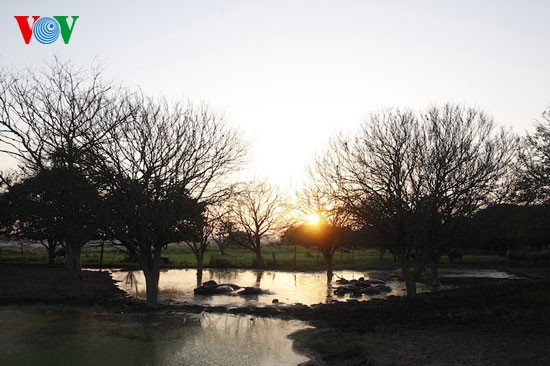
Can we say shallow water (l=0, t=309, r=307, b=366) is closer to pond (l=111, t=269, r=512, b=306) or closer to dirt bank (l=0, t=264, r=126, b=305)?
dirt bank (l=0, t=264, r=126, b=305)

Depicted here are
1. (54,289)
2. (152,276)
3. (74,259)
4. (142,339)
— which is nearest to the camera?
(142,339)

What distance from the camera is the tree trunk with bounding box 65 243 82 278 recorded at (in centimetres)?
3231

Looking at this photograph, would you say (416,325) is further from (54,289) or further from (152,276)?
(54,289)

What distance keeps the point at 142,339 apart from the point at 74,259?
2162cm

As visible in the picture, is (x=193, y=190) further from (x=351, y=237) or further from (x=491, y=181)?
(x=351, y=237)

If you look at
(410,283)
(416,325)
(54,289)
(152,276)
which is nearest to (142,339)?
(152,276)

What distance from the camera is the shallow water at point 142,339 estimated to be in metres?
12.3

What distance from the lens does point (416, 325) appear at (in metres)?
16.0

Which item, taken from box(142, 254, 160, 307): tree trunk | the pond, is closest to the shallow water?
box(142, 254, 160, 307): tree trunk

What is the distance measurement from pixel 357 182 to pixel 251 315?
8516mm

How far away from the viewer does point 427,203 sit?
21.8m

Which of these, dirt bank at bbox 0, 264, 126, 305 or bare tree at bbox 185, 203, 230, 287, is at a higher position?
bare tree at bbox 185, 203, 230, 287

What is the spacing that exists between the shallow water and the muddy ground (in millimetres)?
1297

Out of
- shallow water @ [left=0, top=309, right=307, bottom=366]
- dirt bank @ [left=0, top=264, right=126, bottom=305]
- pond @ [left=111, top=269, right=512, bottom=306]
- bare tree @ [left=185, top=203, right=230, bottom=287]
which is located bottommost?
pond @ [left=111, top=269, right=512, bottom=306]
